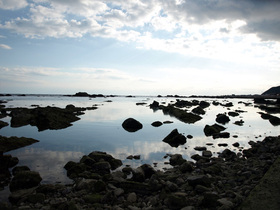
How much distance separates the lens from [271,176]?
307 inches

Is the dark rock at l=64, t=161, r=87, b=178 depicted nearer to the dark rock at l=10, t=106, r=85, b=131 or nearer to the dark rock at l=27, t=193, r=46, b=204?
the dark rock at l=27, t=193, r=46, b=204

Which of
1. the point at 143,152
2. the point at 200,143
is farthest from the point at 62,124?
the point at 200,143

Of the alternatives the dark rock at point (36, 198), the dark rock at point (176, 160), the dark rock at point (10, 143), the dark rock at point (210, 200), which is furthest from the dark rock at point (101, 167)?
the dark rock at point (10, 143)

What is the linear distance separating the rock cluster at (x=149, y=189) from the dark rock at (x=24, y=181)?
1.19 feet

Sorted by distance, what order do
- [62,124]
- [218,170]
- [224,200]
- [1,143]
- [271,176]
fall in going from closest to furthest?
[224,200]
[271,176]
[218,170]
[1,143]
[62,124]

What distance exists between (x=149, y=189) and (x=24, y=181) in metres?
5.65

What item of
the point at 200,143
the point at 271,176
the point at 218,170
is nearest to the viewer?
the point at 271,176

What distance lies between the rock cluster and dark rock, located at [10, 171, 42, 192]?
1.19 feet

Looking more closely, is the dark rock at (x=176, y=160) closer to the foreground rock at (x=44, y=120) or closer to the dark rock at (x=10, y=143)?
the dark rock at (x=10, y=143)

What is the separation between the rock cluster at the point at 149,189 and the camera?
6.85 meters

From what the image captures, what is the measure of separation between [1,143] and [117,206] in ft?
41.8

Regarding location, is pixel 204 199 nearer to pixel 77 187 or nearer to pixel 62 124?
pixel 77 187

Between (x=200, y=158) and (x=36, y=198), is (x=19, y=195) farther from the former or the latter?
(x=200, y=158)

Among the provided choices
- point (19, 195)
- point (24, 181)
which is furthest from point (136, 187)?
point (24, 181)
